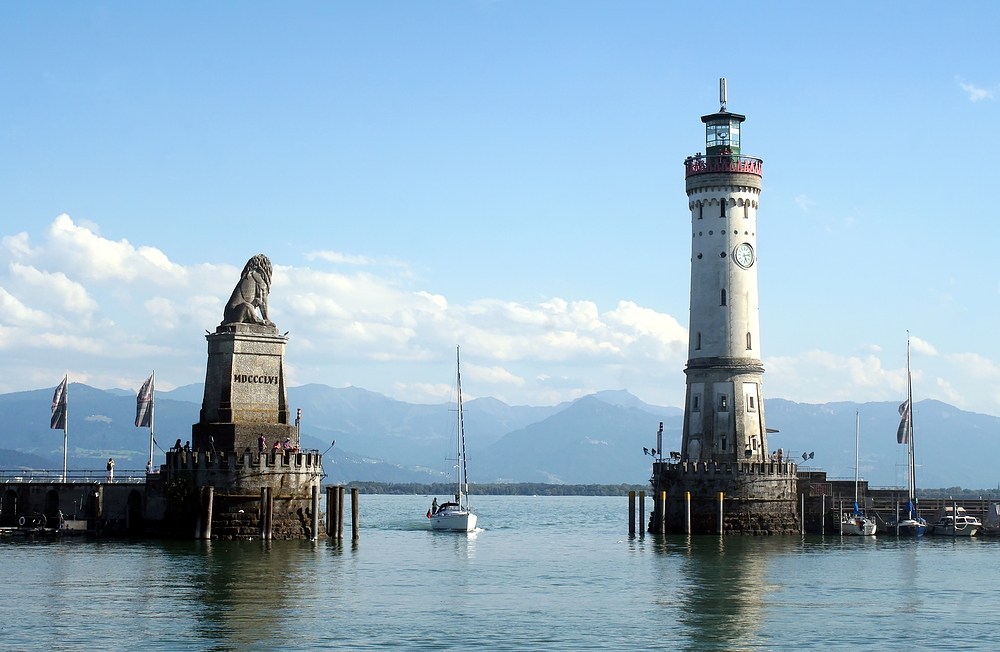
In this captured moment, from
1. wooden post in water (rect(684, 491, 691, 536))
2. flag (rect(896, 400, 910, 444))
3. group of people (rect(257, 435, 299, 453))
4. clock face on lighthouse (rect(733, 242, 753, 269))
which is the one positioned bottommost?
wooden post in water (rect(684, 491, 691, 536))

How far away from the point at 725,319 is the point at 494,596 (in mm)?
39962

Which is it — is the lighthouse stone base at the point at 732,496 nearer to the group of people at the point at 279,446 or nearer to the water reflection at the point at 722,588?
the water reflection at the point at 722,588

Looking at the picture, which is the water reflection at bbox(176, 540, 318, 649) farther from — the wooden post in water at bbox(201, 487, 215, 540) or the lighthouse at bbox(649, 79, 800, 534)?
the lighthouse at bbox(649, 79, 800, 534)

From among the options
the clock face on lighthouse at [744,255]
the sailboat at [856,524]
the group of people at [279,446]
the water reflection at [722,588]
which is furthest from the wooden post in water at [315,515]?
the sailboat at [856,524]

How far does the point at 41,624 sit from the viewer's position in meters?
51.1

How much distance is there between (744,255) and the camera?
320 feet

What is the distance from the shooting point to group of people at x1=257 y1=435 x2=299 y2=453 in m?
82.8

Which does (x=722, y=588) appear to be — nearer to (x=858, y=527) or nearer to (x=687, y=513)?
(x=687, y=513)

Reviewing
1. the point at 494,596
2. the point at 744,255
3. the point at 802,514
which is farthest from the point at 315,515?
the point at 744,255

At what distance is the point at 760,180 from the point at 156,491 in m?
45.8

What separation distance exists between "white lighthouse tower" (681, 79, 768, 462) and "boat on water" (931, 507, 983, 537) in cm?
1476

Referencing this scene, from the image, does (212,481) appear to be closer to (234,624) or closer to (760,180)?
(234,624)

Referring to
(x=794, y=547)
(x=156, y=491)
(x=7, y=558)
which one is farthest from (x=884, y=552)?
(x=7, y=558)

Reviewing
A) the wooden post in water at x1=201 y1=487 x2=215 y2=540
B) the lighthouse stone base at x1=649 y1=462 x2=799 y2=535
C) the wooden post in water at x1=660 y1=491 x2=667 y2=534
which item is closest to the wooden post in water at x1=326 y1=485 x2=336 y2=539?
the wooden post in water at x1=201 y1=487 x2=215 y2=540
